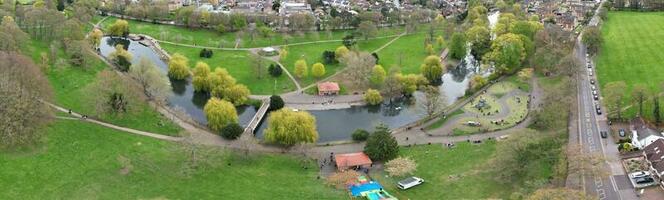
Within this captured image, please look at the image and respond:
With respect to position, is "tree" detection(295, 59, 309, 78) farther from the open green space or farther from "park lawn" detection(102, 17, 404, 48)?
the open green space

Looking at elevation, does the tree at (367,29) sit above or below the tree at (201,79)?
above

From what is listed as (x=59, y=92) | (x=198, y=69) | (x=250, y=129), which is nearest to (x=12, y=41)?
(x=59, y=92)

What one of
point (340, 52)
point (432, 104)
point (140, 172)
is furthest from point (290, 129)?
point (340, 52)

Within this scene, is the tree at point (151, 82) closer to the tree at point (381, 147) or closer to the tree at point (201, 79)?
the tree at point (201, 79)

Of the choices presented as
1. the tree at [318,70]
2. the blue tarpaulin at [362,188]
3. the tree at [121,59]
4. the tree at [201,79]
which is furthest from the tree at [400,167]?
the tree at [121,59]

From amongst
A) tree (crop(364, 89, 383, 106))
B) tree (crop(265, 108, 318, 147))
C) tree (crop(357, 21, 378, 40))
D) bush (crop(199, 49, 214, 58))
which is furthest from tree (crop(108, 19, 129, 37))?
tree (crop(265, 108, 318, 147))
